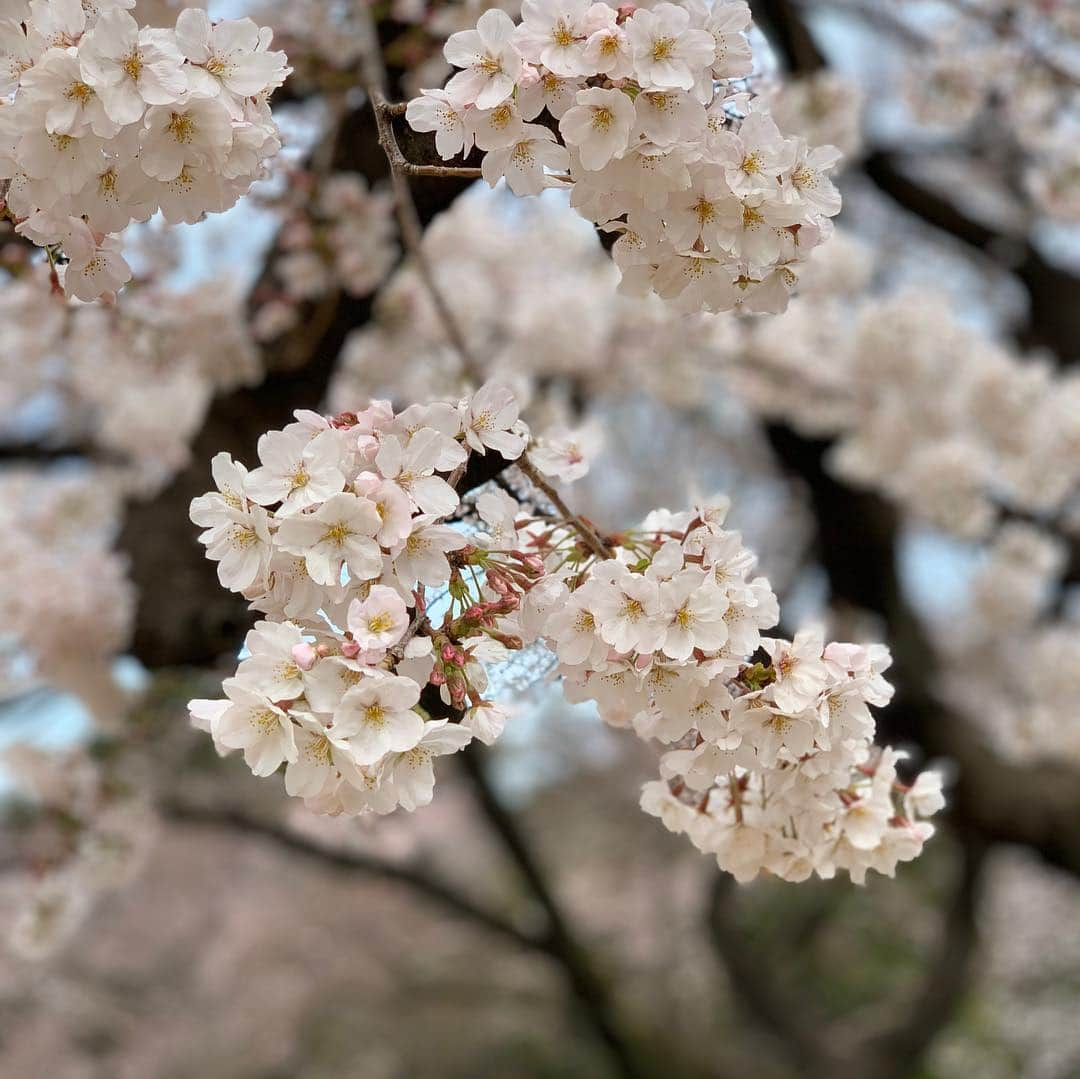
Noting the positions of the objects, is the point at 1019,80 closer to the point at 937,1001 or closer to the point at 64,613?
the point at 64,613

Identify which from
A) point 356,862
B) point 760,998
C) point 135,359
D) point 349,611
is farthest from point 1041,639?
point 349,611

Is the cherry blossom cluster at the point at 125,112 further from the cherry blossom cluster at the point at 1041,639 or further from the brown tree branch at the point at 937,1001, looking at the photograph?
the brown tree branch at the point at 937,1001

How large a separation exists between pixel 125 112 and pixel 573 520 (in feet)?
1.40

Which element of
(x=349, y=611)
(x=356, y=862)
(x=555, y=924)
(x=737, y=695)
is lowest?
(x=555, y=924)

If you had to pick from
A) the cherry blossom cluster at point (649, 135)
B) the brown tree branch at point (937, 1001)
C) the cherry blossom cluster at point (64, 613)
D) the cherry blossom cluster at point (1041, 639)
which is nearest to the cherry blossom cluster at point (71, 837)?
the cherry blossom cluster at point (64, 613)

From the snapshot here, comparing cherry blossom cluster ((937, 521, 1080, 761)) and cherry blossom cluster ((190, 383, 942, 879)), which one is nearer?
cherry blossom cluster ((190, 383, 942, 879))

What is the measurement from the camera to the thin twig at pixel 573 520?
841 millimetres

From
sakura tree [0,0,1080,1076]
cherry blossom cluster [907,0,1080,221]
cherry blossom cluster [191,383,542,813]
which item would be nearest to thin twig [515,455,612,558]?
sakura tree [0,0,1080,1076]

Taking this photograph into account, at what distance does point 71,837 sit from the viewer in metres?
2.64

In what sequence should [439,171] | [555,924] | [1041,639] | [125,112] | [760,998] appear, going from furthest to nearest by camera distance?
[760,998]
[555,924]
[1041,639]
[439,171]
[125,112]

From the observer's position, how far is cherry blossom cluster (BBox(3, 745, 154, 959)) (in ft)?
8.21

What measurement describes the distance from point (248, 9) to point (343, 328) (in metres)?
1.03

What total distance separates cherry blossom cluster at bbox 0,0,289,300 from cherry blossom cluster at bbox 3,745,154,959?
2155mm

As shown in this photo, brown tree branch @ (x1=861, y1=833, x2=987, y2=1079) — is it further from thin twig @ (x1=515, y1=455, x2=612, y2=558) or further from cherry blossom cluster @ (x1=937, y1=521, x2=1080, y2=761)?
thin twig @ (x1=515, y1=455, x2=612, y2=558)
